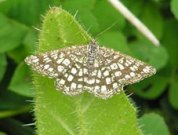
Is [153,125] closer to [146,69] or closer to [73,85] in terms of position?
[146,69]

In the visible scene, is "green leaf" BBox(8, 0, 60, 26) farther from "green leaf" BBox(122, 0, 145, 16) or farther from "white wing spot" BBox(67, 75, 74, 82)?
"white wing spot" BBox(67, 75, 74, 82)

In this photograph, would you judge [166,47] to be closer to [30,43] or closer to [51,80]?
[30,43]

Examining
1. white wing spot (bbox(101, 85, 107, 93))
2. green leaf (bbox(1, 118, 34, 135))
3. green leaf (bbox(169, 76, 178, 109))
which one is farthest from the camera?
green leaf (bbox(169, 76, 178, 109))

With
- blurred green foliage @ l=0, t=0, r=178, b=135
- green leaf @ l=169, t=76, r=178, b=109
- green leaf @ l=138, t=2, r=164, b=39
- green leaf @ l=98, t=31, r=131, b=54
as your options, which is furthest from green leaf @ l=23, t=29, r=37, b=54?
green leaf @ l=169, t=76, r=178, b=109

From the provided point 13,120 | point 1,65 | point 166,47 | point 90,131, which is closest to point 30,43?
point 1,65

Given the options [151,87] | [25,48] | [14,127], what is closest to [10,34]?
[25,48]

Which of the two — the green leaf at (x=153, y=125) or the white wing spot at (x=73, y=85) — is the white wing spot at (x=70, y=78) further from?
the green leaf at (x=153, y=125)
